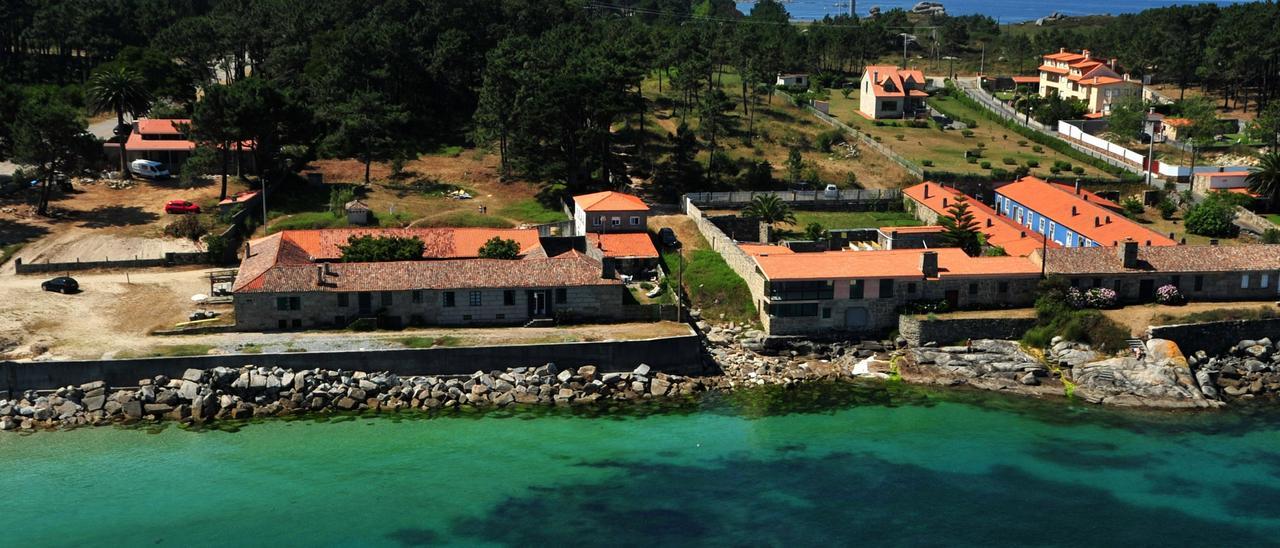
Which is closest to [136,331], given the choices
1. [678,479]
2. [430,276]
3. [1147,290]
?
[430,276]

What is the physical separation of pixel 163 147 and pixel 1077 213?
5961cm

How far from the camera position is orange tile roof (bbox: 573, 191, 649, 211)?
70812mm

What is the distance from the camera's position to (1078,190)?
266ft

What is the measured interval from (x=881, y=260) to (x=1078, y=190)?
2614cm

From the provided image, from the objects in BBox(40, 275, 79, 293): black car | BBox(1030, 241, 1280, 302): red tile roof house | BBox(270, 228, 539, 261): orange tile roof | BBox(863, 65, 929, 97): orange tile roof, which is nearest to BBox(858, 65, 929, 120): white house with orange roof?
BBox(863, 65, 929, 97): orange tile roof

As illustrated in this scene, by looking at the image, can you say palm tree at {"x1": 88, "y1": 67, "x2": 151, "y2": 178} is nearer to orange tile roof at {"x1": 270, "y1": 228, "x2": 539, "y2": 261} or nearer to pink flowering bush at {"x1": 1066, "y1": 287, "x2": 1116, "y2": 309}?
orange tile roof at {"x1": 270, "y1": 228, "x2": 539, "y2": 261}

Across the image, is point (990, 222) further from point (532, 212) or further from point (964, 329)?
point (532, 212)

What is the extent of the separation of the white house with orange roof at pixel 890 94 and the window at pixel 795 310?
5016cm

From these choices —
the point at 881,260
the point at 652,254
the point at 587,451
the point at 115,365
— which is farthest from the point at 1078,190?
the point at 115,365

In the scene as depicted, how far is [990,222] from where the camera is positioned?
7181cm

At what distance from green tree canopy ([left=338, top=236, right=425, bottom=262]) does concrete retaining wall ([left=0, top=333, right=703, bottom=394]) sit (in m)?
10.4

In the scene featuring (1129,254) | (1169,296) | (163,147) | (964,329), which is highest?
(163,147)

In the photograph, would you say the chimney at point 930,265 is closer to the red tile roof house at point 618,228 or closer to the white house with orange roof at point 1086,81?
the red tile roof house at point 618,228

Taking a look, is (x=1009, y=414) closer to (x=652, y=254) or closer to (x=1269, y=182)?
(x=652, y=254)
